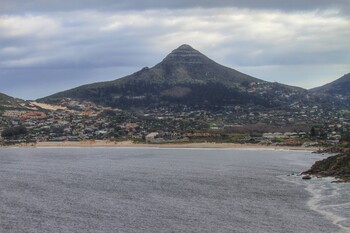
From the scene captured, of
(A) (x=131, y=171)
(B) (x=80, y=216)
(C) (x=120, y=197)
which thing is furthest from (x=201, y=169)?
(B) (x=80, y=216)

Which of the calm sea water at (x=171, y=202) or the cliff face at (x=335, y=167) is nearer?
the calm sea water at (x=171, y=202)

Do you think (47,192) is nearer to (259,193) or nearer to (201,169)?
(259,193)

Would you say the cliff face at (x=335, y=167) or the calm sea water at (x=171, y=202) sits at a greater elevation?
the cliff face at (x=335, y=167)

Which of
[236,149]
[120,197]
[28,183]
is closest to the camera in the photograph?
[120,197]

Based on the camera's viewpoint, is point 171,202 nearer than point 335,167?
Yes

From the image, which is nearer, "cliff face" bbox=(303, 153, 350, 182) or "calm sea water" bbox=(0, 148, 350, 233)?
"calm sea water" bbox=(0, 148, 350, 233)
